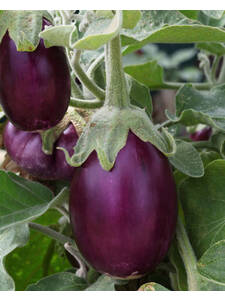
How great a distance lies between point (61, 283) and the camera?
580 mm

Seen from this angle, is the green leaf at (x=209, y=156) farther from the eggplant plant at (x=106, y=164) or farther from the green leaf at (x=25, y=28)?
the green leaf at (x=25, y=28)

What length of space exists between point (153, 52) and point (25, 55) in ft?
6.64

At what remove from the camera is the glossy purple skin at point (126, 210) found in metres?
0.45

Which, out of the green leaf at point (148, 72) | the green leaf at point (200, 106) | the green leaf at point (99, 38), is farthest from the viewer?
the green leaf at point (148, 72)

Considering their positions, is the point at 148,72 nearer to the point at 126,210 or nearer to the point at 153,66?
the point at 153,66

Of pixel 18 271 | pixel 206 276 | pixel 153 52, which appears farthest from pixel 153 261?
pixel 153 52

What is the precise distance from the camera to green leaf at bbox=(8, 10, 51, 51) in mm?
454

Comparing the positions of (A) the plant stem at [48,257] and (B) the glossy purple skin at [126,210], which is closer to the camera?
(B) the glossy purple skin at [126,210]

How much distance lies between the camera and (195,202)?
560 millimetres

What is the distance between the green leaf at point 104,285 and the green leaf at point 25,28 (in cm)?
23

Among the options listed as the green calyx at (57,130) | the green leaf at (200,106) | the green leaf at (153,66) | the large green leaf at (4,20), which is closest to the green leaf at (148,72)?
the green leaf at (153,66)

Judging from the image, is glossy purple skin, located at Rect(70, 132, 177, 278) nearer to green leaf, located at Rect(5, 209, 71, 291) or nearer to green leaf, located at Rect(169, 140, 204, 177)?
green leaf, located at Rect(169, 140, 204, 177)

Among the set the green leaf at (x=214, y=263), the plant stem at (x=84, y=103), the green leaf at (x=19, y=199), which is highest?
the plant stem at (x=84, y=103)

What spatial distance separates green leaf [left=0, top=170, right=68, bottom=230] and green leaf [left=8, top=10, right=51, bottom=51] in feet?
0.51
